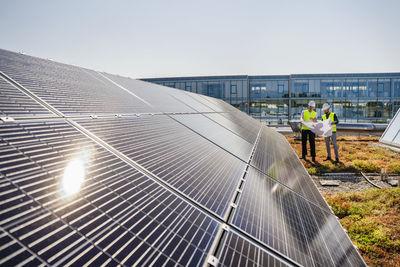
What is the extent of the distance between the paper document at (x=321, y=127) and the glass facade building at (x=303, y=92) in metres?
30.2

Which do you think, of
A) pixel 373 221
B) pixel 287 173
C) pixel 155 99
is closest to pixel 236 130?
pixel 155 99

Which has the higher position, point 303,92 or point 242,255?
point 303,92

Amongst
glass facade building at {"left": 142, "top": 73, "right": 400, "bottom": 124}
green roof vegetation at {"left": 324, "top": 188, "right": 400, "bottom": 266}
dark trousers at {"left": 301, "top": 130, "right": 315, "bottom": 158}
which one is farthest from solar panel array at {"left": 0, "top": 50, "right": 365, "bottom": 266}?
glass facade building at {"left": 142, "top": 73, "right": 400, "bottom": 124}

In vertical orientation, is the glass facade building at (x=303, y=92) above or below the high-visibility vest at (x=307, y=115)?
above

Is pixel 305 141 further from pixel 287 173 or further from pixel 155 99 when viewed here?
pixel 155 99

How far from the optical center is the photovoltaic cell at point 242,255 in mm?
1663

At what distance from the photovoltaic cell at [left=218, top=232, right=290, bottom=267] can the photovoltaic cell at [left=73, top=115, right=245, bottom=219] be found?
1.18ft

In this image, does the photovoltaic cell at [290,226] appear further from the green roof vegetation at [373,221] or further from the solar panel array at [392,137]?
the solar panel array at [392,137]

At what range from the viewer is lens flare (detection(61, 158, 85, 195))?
64.0 inches

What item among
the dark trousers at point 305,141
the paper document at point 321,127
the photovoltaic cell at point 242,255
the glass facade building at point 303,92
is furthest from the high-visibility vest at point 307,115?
the glass facade building at point 303,92

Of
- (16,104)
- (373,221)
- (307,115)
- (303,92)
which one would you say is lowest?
(373,221)

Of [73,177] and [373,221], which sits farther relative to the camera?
[373,221]

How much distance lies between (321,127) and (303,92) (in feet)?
108

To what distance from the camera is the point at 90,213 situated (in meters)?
1.50
